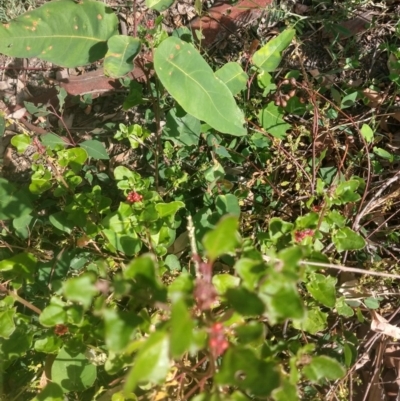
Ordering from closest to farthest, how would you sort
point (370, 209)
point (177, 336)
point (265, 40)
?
1. point (177, 336)
2. point (370, 209)
3. point (265, 40)

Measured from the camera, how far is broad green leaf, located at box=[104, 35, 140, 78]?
1490 mm

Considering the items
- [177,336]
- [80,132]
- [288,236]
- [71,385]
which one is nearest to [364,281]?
[288,236]

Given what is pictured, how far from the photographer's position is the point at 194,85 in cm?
156

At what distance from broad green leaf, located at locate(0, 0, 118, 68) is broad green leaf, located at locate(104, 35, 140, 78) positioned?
124 millimetres

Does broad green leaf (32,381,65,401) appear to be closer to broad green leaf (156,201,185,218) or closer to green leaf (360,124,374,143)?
broad green leaf (156,201,185,218)

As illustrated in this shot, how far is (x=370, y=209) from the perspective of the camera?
187cm

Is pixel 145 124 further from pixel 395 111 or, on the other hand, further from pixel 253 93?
pixel 395 111

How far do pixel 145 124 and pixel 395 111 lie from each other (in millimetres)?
1106

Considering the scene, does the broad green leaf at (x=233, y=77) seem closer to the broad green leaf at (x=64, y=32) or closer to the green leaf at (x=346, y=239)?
the broad green leaf at (x=64, y=32)

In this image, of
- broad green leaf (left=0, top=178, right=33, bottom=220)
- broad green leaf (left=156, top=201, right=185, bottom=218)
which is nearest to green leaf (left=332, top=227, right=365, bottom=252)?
broad green leaf (left=156, top=201, right=185, bottom=218)

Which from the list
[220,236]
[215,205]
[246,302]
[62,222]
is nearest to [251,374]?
[246,302]

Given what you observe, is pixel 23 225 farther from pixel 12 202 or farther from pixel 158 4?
pixel 158 4

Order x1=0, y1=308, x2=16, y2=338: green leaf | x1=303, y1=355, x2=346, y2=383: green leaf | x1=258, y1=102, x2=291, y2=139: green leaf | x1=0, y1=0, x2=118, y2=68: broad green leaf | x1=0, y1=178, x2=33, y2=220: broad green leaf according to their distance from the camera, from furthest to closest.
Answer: x1=258, y1=102, x2=291, y2=139: green leaf
x1=0, y1=178, x2=33, y2=220: broad green leaf
x1=0, y1=0, x2=118, y2=68: broad green leaf
x1=0, y1=308, x2=16, y2=338: green leaf
x1=303, y1=355, x2=346, y2=383: green leaf

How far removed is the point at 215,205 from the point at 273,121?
53 cm
